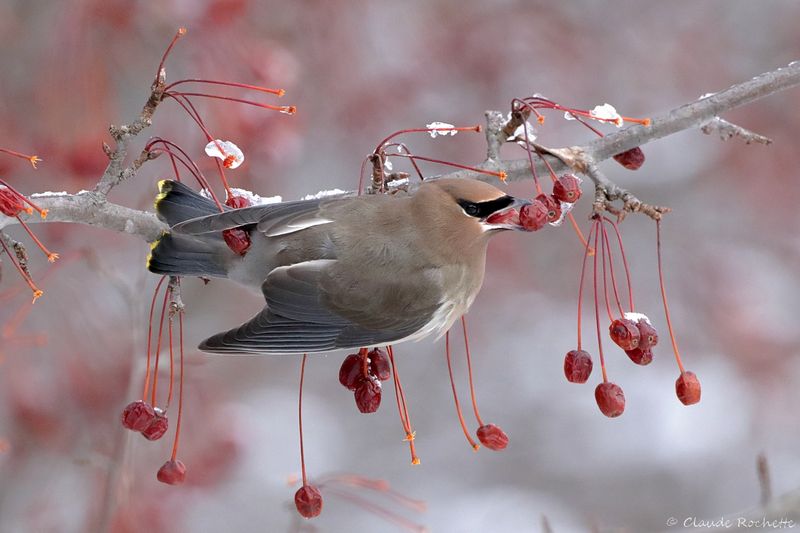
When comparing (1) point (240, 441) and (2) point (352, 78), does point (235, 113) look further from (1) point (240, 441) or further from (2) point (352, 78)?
(1) point (240, 441)

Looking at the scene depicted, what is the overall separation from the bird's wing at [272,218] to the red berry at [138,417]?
0.53 meters

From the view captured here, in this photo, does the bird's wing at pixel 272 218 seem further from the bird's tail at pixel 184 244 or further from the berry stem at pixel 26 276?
the berry stem at pixel 26 276

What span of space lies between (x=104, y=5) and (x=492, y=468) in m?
4.36

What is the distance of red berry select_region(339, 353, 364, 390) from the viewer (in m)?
2.67

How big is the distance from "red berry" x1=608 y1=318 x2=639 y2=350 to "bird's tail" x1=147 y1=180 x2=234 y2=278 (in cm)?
116

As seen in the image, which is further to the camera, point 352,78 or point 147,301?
point 147,301

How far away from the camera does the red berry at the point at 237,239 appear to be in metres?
2.79

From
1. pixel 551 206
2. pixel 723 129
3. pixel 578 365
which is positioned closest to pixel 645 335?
pixel 578 365

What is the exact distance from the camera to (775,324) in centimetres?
588

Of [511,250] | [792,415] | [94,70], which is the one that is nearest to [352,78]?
[94,70]

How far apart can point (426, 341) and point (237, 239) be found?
390 cm

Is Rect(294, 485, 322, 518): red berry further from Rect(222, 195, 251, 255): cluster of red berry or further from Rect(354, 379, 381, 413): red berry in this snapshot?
Rect(222, 195, 251, 255): cluster of red berry

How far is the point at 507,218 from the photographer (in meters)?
2.62

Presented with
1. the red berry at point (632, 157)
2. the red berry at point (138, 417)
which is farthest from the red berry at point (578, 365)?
the red berry at point (138, 417)
